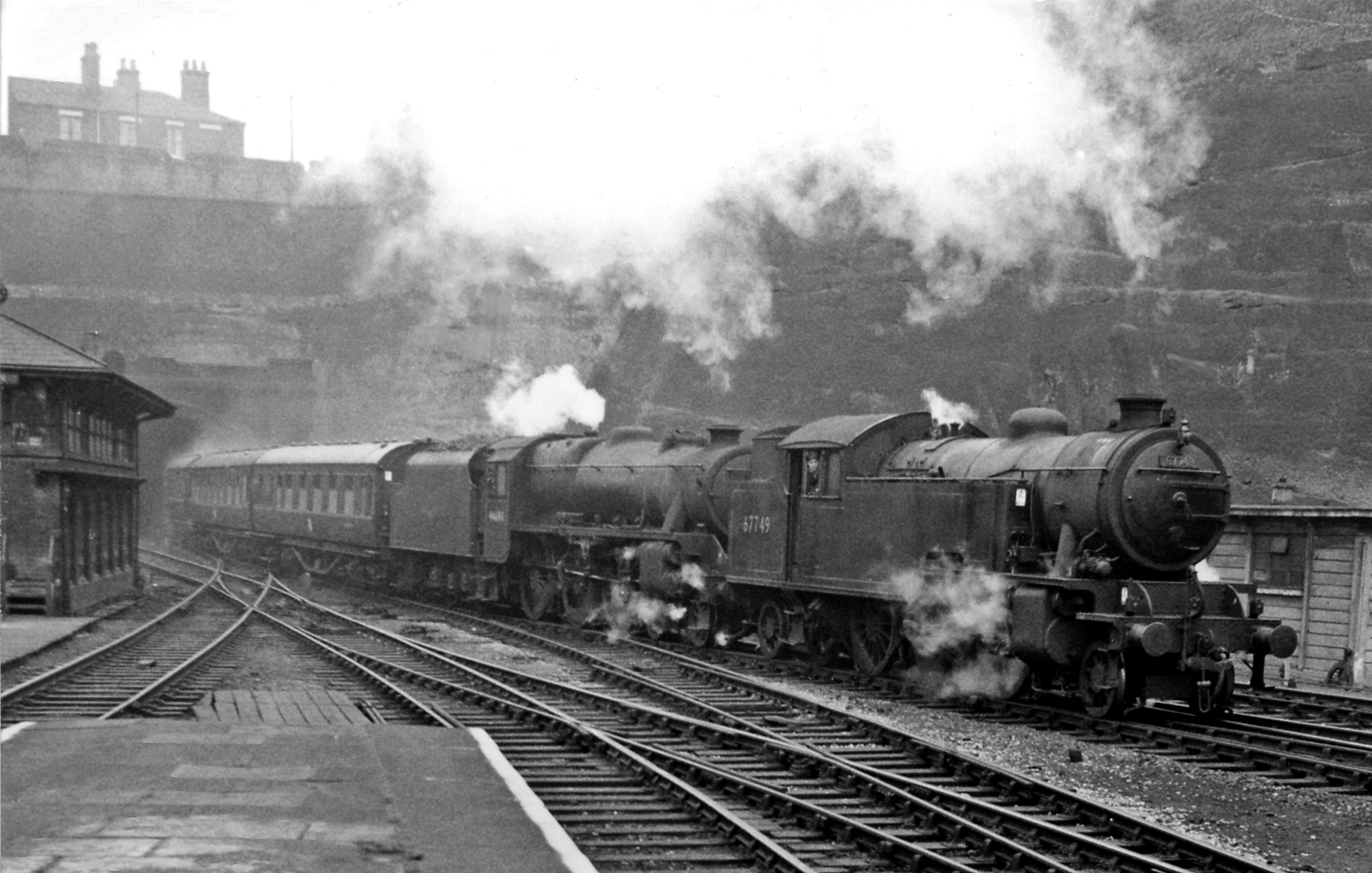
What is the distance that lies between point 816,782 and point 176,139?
55020 mm

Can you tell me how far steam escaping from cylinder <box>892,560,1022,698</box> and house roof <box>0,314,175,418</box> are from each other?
12195mm

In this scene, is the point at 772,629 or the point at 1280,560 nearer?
the point at 772,629

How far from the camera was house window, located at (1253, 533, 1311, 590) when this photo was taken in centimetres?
1836

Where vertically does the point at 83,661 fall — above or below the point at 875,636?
below

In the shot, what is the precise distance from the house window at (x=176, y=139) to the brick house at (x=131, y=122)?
0.03 metres

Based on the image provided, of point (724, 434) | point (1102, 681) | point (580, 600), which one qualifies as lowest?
point (580, 600)

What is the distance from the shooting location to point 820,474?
1560cm

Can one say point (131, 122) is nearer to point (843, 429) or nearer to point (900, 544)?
point (843, 429)

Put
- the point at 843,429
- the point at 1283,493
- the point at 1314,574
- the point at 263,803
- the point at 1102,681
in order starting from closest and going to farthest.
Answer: the point at 263,803, the point at 1102,681, the point at 843,429, the point at 1314,574, the point at 1283,493

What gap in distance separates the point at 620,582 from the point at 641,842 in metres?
11.8

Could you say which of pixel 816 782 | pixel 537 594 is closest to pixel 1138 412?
pixel 816 782

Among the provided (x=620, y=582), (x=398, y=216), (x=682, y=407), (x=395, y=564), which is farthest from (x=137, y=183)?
(x=620, y=582)

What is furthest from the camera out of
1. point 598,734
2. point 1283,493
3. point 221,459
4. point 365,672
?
point 221,459

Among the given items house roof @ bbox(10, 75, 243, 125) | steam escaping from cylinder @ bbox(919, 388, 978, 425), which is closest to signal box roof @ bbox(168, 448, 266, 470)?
house roof @ bbox(10, 75, 243, 125)
